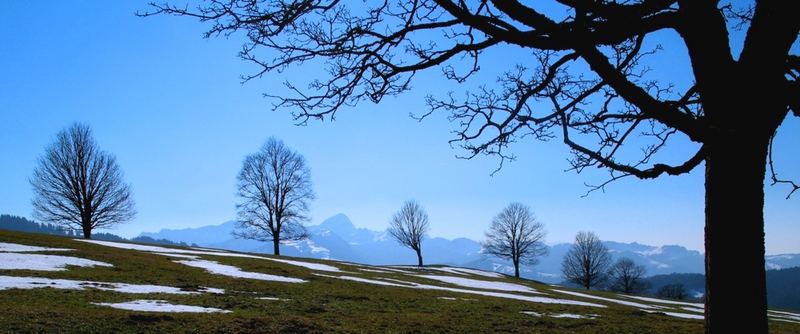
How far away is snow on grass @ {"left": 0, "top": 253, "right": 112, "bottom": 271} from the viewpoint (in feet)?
54.2

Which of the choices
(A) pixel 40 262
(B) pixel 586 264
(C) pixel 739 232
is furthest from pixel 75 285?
(B) pixel 586 264

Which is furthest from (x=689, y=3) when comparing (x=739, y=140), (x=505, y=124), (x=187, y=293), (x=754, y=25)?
(x=187, y=293)

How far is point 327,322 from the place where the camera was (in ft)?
39.4

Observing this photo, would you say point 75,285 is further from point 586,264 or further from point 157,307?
point 586,264

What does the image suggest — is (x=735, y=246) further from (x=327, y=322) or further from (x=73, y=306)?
(x=73, y=306)

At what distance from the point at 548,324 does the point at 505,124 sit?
1162 centimetres

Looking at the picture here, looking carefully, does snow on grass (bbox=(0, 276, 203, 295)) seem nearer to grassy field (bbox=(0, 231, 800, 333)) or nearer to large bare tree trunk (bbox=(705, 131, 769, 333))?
grassy field (bbox=(0, 231, 800, 333))

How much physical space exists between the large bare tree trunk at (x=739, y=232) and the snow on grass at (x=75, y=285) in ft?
47.9

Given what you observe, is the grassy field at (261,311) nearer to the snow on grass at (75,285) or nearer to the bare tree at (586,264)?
the snow on grass at (75,285)

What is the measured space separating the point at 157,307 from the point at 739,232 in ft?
40.1

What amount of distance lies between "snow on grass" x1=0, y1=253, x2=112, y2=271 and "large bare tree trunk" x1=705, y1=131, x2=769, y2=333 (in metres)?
19.8

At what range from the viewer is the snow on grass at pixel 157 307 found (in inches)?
447

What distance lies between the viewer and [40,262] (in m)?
17.9

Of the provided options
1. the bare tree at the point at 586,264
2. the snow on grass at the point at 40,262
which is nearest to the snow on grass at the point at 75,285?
the snow on grass at the point at 40,262
